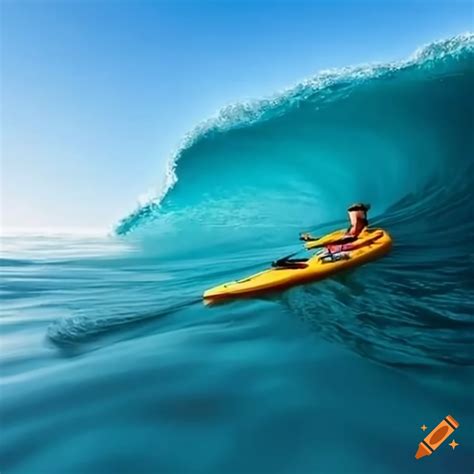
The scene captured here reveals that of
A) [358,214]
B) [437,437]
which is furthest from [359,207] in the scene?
[437,437]

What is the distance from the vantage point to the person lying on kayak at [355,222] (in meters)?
2.30

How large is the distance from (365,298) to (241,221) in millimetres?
716

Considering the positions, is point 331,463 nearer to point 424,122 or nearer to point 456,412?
point 456,412

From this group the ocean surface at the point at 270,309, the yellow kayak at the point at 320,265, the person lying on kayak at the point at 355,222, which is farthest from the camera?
the person lying on kayak at the point at 355,222

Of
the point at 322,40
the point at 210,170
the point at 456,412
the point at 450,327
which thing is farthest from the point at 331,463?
the point at 322,40

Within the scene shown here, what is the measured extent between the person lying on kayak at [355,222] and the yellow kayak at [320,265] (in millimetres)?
23

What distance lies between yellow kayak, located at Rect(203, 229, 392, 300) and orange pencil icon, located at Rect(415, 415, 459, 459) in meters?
0.76

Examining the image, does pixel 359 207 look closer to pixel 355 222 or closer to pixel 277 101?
pixel 355 222

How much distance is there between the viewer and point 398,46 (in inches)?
92.1

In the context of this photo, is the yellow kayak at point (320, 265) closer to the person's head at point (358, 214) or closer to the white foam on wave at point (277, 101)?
the person's head at point (358, 214)

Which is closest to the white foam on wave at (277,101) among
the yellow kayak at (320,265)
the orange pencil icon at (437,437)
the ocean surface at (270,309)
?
the ocean surface at (270,309)

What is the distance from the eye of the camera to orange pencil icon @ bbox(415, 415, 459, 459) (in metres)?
1.53

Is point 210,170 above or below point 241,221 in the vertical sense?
above

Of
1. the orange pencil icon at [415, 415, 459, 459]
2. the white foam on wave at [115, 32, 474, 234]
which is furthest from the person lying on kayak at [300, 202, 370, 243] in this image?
the orange pencil icon at [415, 415, 459, 459]
